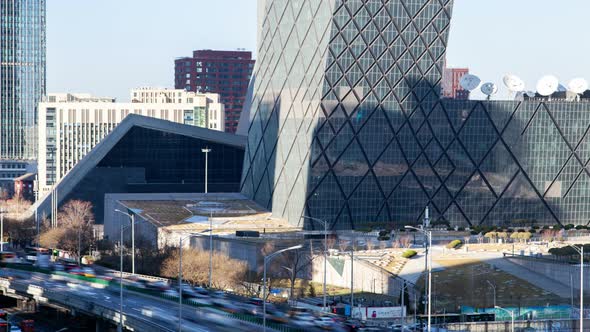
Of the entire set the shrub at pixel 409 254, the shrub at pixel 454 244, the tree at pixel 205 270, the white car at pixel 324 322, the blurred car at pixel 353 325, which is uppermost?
the shrub at pixel 454 244

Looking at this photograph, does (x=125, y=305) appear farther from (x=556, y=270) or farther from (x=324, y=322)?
(x=556, y=270)

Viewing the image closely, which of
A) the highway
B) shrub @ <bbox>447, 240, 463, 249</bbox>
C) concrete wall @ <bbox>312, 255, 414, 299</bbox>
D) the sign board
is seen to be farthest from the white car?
shrub @ <bbox>447, 240, 463, 249</bbox>

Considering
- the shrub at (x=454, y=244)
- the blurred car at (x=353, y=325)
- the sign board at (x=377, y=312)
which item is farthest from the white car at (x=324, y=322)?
the shrub at (x=454, y=244)

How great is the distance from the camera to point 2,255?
7333 inches

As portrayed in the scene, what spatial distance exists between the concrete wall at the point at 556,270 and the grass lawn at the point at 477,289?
312 centimetres

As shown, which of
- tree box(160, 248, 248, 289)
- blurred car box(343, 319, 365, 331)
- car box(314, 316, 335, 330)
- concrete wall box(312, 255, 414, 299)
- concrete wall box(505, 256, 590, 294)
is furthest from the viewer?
tree box(160, 248, 248, 289)

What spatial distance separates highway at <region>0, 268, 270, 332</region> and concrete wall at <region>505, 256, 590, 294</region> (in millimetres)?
45390

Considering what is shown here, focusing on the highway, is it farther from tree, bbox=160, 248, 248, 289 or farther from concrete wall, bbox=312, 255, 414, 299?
concrete wall, bbox=312, 255, 414, 299

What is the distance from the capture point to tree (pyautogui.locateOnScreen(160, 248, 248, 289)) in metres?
160

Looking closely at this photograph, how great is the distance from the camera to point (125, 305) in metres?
132

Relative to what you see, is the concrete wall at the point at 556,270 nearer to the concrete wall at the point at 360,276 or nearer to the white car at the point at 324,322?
the concrete wall at the point at 360,276

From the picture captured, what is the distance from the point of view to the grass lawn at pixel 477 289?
15050 cm

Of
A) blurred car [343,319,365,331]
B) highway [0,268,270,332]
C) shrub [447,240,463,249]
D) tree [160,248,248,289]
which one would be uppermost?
shrub [447,240,463,249]

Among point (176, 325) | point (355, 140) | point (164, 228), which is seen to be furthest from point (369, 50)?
point (176, 325)
